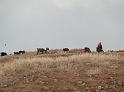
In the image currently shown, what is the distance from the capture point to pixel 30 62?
2114cm

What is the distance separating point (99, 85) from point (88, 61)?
5708 mm

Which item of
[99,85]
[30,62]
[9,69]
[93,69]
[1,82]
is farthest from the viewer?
[30,62]

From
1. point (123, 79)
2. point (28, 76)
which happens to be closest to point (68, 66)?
point (28, 76)

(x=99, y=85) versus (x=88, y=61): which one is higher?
(x=88, y=61)

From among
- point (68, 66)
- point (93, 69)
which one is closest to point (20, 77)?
point (68, 66)

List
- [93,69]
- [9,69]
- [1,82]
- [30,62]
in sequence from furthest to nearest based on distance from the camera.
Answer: [30,62] < [9,69] < [93,69] < [1,82]

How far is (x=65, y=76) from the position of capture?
16656 mm

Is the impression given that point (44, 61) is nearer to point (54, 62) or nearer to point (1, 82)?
point (54, 62)

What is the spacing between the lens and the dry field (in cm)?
1481

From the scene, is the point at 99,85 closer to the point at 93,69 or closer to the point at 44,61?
the point at 93,69

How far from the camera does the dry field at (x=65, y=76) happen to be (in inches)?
583

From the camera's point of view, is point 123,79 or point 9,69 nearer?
point 123,79

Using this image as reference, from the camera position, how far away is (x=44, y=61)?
21.1m

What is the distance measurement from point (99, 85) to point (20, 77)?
17.4ft
